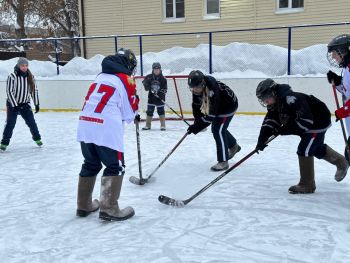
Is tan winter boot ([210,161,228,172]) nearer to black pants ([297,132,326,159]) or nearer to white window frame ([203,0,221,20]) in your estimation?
black pants ([297,132,326,159])

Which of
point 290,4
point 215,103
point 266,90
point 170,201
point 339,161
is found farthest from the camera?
point 290,4

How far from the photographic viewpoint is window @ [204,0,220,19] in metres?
12.6

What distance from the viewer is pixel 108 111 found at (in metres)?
3.01

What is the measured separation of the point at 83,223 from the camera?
3.23 meters

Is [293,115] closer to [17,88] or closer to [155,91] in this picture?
[17,88]

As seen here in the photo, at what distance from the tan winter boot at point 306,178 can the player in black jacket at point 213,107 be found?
110 cm

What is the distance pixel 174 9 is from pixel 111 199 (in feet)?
36.1

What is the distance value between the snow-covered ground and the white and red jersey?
2.24 feet

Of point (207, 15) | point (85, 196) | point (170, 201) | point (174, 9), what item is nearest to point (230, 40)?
point (207, 15)

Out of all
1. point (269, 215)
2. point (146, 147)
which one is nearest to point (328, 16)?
point (146, 147)

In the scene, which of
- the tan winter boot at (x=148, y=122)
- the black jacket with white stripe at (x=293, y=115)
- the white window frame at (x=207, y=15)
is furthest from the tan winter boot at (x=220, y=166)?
the white window frame at (x=207, y=15)

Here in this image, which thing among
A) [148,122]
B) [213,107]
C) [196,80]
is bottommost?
[148,122]

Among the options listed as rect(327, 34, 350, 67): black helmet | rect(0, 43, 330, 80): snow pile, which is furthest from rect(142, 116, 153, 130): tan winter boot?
rect(327, 34, 350, 67): black helmet

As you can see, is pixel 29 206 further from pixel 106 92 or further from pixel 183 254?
pixel 183 254
